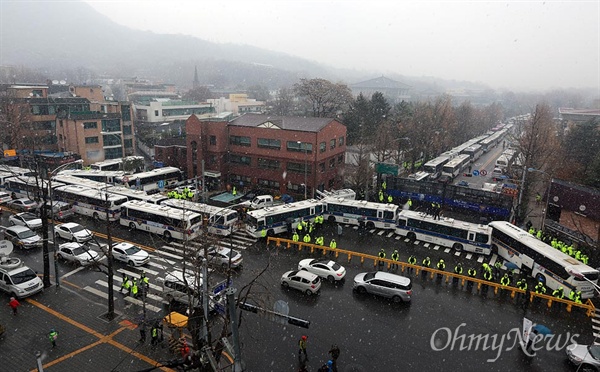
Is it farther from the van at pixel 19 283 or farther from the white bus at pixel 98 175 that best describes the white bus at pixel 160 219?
the white bus at pixel 98 175

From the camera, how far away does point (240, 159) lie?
40281 mm

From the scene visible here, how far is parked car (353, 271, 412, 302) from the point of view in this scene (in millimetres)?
19125

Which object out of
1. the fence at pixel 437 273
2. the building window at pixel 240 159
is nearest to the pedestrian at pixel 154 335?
the fence at pixel 437 273

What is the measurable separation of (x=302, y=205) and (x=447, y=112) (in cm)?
4579

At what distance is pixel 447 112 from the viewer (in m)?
66.2

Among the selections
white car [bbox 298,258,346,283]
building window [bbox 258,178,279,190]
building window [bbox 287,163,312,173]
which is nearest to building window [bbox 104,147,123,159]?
building window [bbox 258,178,279,190]

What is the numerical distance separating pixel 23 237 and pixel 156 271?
966cm

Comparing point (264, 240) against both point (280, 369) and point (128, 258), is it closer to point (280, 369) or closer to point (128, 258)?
point (128, 258)

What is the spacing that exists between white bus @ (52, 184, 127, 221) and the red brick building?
11.3m

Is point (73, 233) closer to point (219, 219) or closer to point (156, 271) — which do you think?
point (156, 271)

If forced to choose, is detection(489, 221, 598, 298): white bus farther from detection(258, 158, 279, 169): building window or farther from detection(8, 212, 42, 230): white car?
detection(8, 212, 42, 230): white car

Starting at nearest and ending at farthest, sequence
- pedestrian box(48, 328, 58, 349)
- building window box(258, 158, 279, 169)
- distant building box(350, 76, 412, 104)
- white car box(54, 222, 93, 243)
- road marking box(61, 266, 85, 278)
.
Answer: pedestrian box(48, 328, 58, 349), road marking box(61, 266, 85, 278), white car box(54, 222, 93, 243), building window box(258, 158, 279, 169), distant building box(350, 76, 412, 104)

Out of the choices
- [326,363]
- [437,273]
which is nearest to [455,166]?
[437,273]

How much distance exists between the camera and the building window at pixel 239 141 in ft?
130
